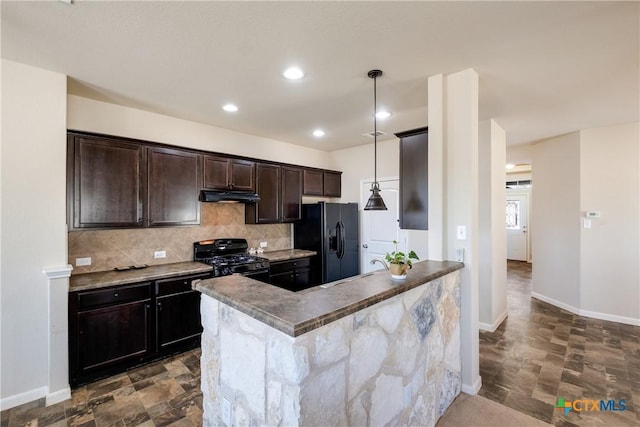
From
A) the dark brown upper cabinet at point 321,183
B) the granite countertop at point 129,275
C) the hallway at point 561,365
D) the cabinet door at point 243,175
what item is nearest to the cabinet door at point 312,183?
the dark brown upper cabinet at point 321,183

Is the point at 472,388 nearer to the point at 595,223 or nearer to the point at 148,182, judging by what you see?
the point at 595,223

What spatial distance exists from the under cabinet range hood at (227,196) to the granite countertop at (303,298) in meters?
1.97

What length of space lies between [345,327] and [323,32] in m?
1.83

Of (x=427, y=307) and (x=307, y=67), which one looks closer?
(x=427, y=307)

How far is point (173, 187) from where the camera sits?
3438 millimetres

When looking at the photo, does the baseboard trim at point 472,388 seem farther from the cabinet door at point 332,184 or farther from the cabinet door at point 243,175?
the cabinet door at point 332,184

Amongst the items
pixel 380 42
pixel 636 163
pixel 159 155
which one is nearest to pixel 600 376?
pixel 636 163

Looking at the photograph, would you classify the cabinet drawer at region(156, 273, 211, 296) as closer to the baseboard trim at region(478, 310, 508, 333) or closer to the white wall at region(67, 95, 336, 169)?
the white wall at region(67, 95, 336, 169)

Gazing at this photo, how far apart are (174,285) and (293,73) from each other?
2.46 m

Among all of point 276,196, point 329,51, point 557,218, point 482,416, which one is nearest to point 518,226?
point 557,218

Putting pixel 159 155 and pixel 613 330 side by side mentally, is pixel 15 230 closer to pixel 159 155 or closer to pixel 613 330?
pixel 159 155

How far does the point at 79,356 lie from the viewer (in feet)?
8.43

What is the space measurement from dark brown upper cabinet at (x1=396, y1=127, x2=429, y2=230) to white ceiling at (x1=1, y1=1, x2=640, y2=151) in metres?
0.49

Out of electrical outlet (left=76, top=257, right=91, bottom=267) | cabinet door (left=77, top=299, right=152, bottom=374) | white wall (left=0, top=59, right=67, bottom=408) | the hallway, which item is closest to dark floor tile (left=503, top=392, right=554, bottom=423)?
the hallway
